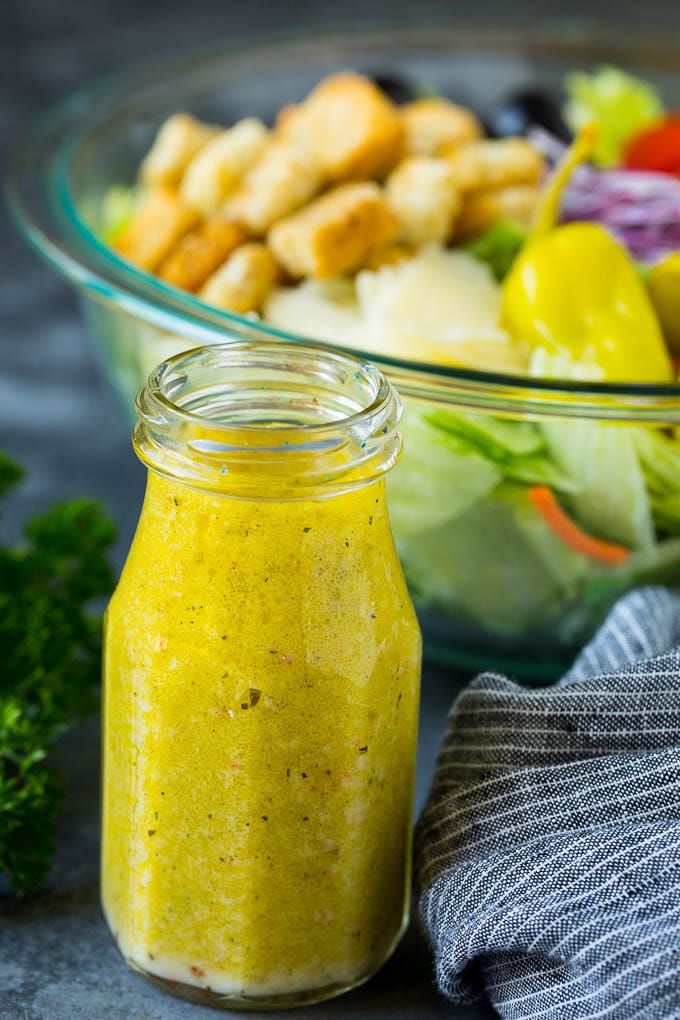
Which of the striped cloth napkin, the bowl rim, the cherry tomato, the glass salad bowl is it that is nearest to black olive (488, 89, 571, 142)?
the cherry tomato

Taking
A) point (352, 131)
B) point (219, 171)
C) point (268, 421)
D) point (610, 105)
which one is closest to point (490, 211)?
point (352, 131)

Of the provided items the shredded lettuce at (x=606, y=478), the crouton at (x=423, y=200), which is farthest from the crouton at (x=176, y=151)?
the shredded lettuce at (x=606, y=478)

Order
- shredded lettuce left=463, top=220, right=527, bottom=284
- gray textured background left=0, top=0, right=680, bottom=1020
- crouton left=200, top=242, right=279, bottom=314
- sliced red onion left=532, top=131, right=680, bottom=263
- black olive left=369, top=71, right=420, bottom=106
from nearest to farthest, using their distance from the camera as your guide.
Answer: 1. gray textured background left=0, top=0, right=680, bottom=1020
2. crouton left=200, top=242, right=279, bottom=314
3. shredded lettuce left=463, top=220, right=527, bottom=284
4. sliced red onion left=532, top=131, right=680, bottom=263
5. black olive left=369, top=71, right=420, bottom=106

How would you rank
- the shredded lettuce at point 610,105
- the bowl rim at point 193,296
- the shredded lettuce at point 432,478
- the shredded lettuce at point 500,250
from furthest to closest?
1. the shredded lettuce at point 610,105
2. the shredded lettuce at point 500,250
3. the shredded lettuce at point 432,478
4. the bowl rim at point 193,296

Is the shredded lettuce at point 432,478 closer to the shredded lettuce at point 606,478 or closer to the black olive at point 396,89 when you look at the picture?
the shredded lettuce at point 606,478

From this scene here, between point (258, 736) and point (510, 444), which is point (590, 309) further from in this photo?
point (258, 736)

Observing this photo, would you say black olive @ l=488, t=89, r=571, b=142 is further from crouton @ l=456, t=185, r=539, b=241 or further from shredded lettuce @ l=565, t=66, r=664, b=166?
crouton @ l=456, t=185, r=539, b=241

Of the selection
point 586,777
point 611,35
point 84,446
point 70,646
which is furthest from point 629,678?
point 611,35
